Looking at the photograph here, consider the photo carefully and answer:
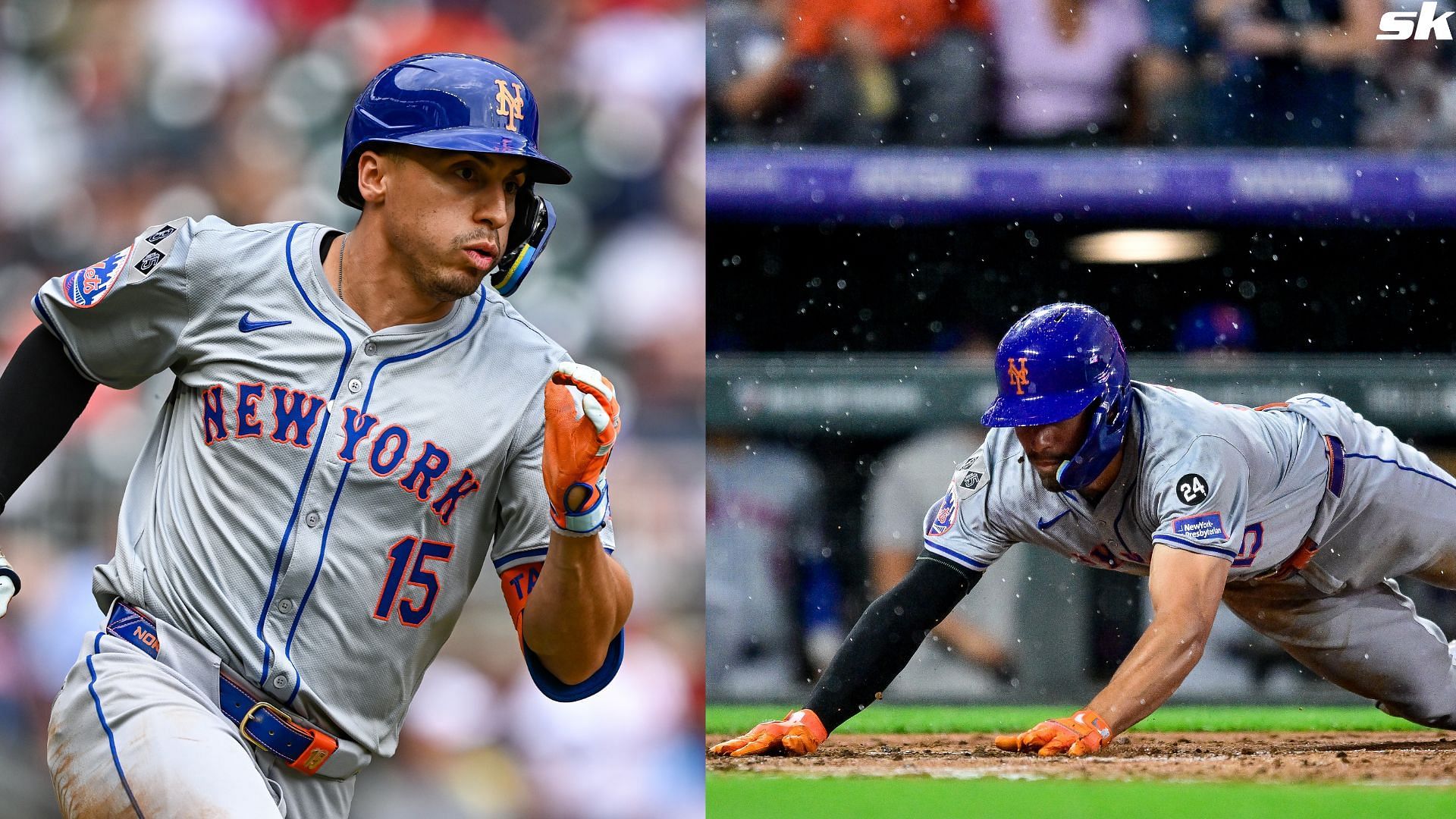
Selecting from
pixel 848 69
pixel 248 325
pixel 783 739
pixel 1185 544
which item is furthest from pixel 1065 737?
pixel 248 325

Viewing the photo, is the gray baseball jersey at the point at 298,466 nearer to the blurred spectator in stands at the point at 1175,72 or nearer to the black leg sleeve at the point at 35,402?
the black leg sleeve at the point at 35,402

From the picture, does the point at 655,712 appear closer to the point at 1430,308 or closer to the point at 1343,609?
the point at 1343,609

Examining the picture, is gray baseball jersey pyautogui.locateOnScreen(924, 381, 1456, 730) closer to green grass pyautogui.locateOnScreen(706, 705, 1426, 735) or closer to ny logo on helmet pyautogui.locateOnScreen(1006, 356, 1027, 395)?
green grass pyautogui.locateOnScreen(706, 705, 1426, 735)

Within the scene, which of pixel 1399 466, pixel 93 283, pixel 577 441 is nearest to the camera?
pixel 577 441

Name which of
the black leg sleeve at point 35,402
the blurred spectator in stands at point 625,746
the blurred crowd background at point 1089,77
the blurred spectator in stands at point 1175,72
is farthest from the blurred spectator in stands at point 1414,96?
the black leg sleeve at point 35,402

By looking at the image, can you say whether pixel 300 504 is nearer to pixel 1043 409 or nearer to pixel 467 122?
pixel 467 122

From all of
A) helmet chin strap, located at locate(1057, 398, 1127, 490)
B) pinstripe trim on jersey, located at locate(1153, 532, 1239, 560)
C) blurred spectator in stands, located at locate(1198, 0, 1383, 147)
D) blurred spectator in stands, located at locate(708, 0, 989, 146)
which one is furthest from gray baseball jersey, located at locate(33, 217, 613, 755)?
blurred spectator in stands, located at locate(1198, 0, 1383, 147)
